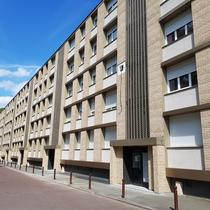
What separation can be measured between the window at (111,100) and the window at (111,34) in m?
4.51

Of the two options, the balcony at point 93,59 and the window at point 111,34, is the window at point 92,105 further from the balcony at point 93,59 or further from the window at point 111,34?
the window at point 111,34

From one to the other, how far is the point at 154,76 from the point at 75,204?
9.07 meters

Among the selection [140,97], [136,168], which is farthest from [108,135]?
[140,97]

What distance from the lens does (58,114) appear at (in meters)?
32.0

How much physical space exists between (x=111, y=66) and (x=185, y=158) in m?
11.1

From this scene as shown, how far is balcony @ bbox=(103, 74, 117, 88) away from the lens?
2116 cm

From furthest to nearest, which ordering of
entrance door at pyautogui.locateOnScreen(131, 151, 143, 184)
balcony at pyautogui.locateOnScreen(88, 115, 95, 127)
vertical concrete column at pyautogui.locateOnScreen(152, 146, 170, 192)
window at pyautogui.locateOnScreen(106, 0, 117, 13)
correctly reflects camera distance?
balcony at pyautogui.locateOnScreen(88, 115, 95, 127)
window at pyautogui.locateOnScreen(106, 0, 117, 13)
entrance door at pyautogui.locateOnScreen(131, 151, 143, 184)
vertical concrete column at pyautogui.locateOnScreen(152, 146, 170, 192)

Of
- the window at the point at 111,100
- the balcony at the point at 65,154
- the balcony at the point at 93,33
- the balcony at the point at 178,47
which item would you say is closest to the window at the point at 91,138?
the window at the point at 111,100

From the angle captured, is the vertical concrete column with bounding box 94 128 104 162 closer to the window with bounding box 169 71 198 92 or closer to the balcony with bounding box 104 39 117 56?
the balcony with bounding box 104 39 117 56

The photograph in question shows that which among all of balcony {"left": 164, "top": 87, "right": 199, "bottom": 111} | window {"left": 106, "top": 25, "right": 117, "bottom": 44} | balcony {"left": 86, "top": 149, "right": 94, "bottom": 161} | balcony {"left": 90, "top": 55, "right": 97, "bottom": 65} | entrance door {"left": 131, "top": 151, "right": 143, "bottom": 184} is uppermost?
window {"left": 106, "top": 25, "right": 117, "bottom": 44}

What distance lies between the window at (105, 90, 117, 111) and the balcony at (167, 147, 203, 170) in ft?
23.8

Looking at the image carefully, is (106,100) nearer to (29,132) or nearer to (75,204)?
(75,204)

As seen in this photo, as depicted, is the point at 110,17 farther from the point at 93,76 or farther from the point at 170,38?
the point at 170,38

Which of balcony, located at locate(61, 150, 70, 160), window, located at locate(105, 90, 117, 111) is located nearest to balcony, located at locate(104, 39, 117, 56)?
window, located at locate(105, 90, 117, 111)
